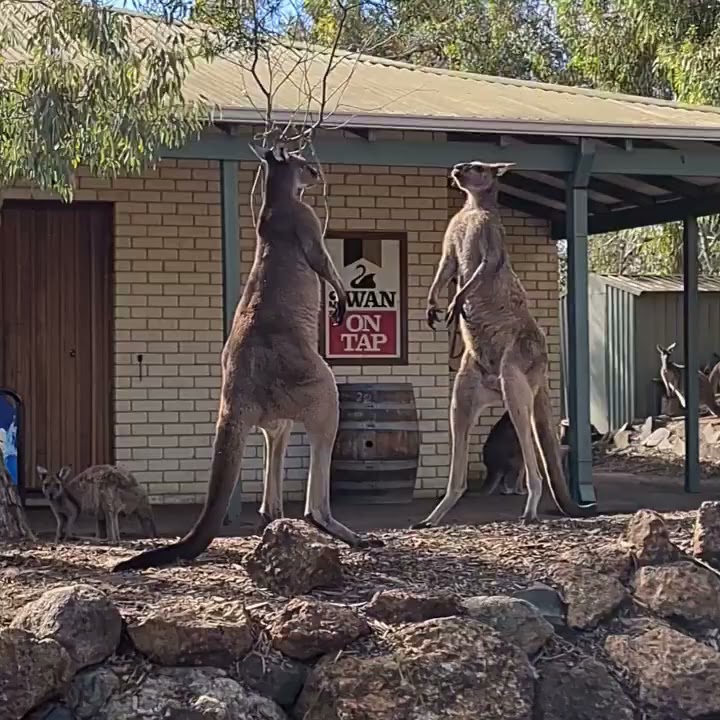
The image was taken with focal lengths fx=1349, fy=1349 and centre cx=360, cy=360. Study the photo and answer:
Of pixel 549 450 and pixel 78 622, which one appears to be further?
pixel 549 450

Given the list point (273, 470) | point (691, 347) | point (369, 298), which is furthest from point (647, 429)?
point (273, 470)

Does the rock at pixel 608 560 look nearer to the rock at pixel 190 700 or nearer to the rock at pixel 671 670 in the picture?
the rock at pixel 671 670

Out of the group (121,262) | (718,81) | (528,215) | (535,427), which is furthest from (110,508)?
(718,81)

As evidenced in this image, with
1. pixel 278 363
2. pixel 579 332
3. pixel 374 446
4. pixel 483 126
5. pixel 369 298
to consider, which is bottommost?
pixel 374 446

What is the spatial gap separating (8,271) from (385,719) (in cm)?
823

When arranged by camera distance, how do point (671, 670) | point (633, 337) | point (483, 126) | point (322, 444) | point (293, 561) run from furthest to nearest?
1. point (633, 337)
2. point (483, 126)
3. point (322, 444)
4. point (293, 561)
5. point (671, 670)

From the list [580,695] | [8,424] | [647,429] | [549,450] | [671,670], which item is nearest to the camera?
[580,695]

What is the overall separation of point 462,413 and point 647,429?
11.6 m

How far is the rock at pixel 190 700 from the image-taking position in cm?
467

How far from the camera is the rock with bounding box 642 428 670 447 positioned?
18.4 meters

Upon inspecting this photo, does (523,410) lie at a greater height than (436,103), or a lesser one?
lesser

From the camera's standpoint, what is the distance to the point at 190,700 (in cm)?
473

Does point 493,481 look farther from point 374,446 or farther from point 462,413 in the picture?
point 462,413

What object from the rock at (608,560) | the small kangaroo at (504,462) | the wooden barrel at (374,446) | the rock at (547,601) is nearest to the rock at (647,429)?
the small kangaroo at (504,462)
